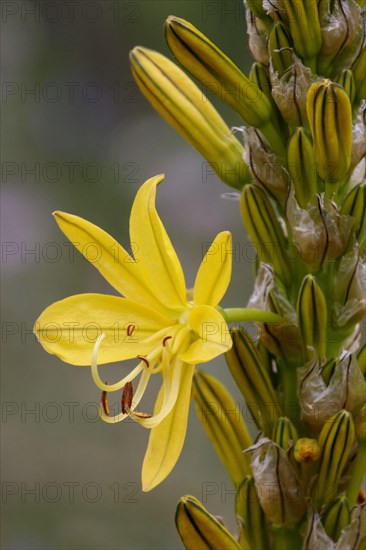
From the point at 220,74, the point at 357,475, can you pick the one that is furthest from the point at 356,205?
the point at 357,475

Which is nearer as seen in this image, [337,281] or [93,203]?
[337,281]

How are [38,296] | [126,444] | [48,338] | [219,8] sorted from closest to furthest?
[48,338], [126,444], [38,296], [219,8]

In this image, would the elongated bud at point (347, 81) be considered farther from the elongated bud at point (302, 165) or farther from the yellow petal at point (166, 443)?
the yellow petal at point (166, 443)

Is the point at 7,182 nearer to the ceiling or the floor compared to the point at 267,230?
nearer to the ceiling

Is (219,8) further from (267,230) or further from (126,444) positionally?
(267,230)

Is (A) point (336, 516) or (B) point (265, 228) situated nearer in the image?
(A) point (336, 516)

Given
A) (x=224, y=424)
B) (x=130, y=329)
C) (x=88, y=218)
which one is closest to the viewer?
(x=130, y=329)

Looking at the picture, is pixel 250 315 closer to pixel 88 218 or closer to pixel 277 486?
pixel 277 486

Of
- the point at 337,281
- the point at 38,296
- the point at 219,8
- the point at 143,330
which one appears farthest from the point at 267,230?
the point at 219,8

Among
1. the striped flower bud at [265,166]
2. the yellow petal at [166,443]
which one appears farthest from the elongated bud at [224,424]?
the striped flower bud at [265,166]
